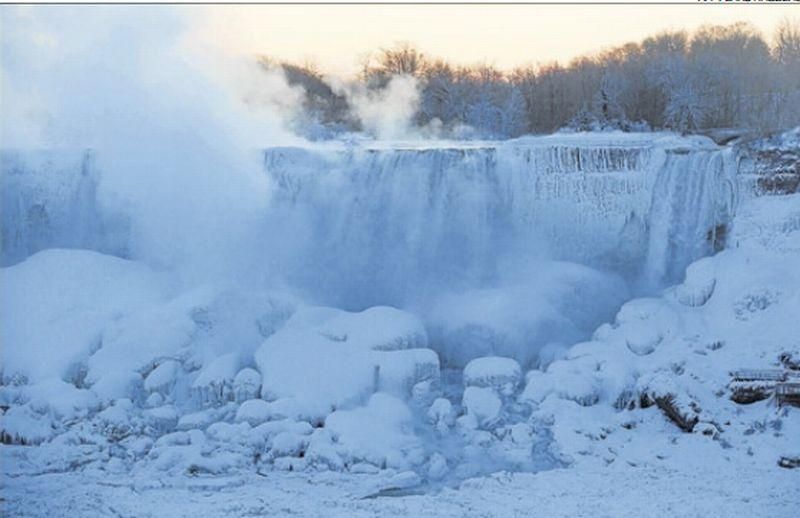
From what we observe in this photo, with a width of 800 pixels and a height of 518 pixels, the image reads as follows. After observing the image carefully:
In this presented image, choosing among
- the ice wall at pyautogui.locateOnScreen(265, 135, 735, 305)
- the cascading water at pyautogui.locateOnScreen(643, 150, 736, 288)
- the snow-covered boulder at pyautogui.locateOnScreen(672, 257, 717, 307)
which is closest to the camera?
the snow-covered boulder at pyautogui.locateOnScreen(672, 257, 717, 307)

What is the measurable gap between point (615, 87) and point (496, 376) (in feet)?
58.5

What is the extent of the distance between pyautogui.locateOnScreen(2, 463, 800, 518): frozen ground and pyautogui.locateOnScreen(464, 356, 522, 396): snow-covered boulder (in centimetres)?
198

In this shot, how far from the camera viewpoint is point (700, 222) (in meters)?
12.1

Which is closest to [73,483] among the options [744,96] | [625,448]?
[625,448]

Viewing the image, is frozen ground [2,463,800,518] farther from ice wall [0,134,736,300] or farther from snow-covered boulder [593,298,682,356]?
ice wall [0,134,736,300]

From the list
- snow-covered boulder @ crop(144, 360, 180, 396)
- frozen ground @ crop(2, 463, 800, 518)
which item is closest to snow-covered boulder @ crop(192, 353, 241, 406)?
snow-covered boulder @ crop(144, 360, 180, 396)

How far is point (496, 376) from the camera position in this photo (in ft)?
32.4

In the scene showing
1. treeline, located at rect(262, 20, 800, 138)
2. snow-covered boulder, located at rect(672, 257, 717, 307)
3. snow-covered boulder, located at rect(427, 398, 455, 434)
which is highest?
treeline, located at rect(262, 20, 800, 138)

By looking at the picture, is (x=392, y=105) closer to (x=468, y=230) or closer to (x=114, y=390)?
(x=468, y=230)

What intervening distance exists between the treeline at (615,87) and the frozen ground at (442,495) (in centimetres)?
1291

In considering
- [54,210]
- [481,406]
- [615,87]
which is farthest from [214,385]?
[615,87]

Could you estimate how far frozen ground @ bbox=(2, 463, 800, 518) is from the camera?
7121 millimetres

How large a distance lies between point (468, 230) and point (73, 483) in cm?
673


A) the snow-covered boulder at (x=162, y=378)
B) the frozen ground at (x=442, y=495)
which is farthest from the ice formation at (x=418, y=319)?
the frozen ground at (x=442, y=495)
